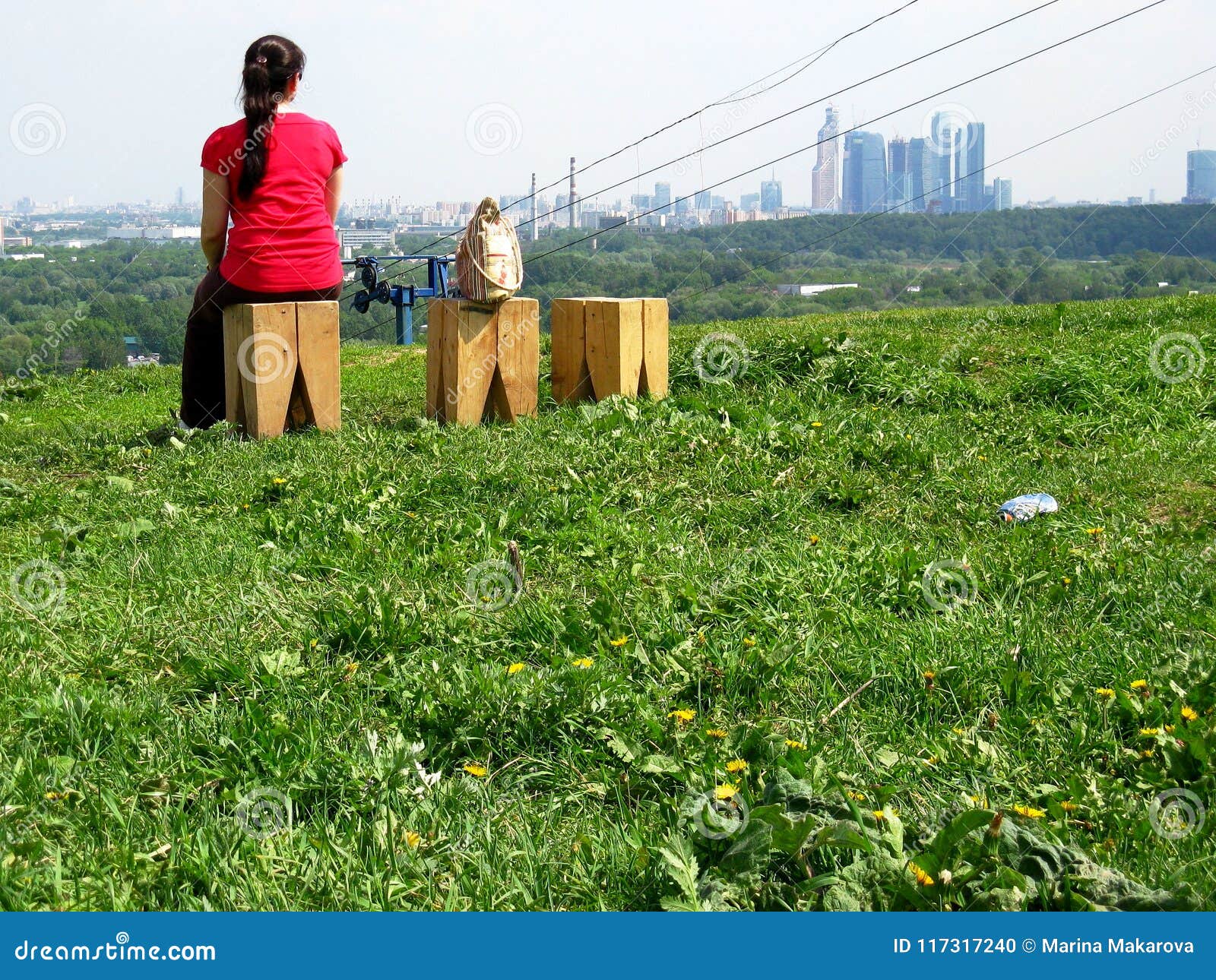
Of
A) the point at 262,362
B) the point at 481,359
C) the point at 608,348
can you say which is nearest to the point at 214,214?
the point at 262,362

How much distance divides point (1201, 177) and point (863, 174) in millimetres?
6233

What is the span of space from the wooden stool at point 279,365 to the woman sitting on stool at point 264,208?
190 mm

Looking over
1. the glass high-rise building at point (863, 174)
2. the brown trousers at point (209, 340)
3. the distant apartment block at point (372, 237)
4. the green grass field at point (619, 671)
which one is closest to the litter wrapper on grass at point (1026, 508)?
the green grass field at point (619, 671)

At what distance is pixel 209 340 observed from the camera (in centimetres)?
667

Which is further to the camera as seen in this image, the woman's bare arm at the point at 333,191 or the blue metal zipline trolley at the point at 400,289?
the blue metal zipline trolley at the point at 400,289

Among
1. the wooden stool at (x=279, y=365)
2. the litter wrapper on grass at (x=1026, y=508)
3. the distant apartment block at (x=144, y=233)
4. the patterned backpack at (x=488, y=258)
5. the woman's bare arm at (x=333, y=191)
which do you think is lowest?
the litter wrapper on grass at (x=1026, y=508)

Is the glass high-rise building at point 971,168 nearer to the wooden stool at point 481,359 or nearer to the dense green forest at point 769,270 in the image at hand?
the dense green forest at point 769,270

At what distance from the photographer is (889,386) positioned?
21.9 ft

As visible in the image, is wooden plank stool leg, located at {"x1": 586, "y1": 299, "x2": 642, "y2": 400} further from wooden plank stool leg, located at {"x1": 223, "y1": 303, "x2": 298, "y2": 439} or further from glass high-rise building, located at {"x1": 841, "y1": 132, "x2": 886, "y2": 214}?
glass high-rise building, located at {"x1": 841, "y1": 132, "x2": 886, "y2": 214}

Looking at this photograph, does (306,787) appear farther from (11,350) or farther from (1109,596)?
(11,350)

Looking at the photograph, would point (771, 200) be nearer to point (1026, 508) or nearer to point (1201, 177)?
point (1201, 177)

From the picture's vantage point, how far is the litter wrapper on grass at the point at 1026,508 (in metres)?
4.63

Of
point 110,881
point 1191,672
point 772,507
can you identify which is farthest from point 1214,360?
point 110,881

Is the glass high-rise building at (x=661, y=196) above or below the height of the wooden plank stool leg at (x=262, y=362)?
above
